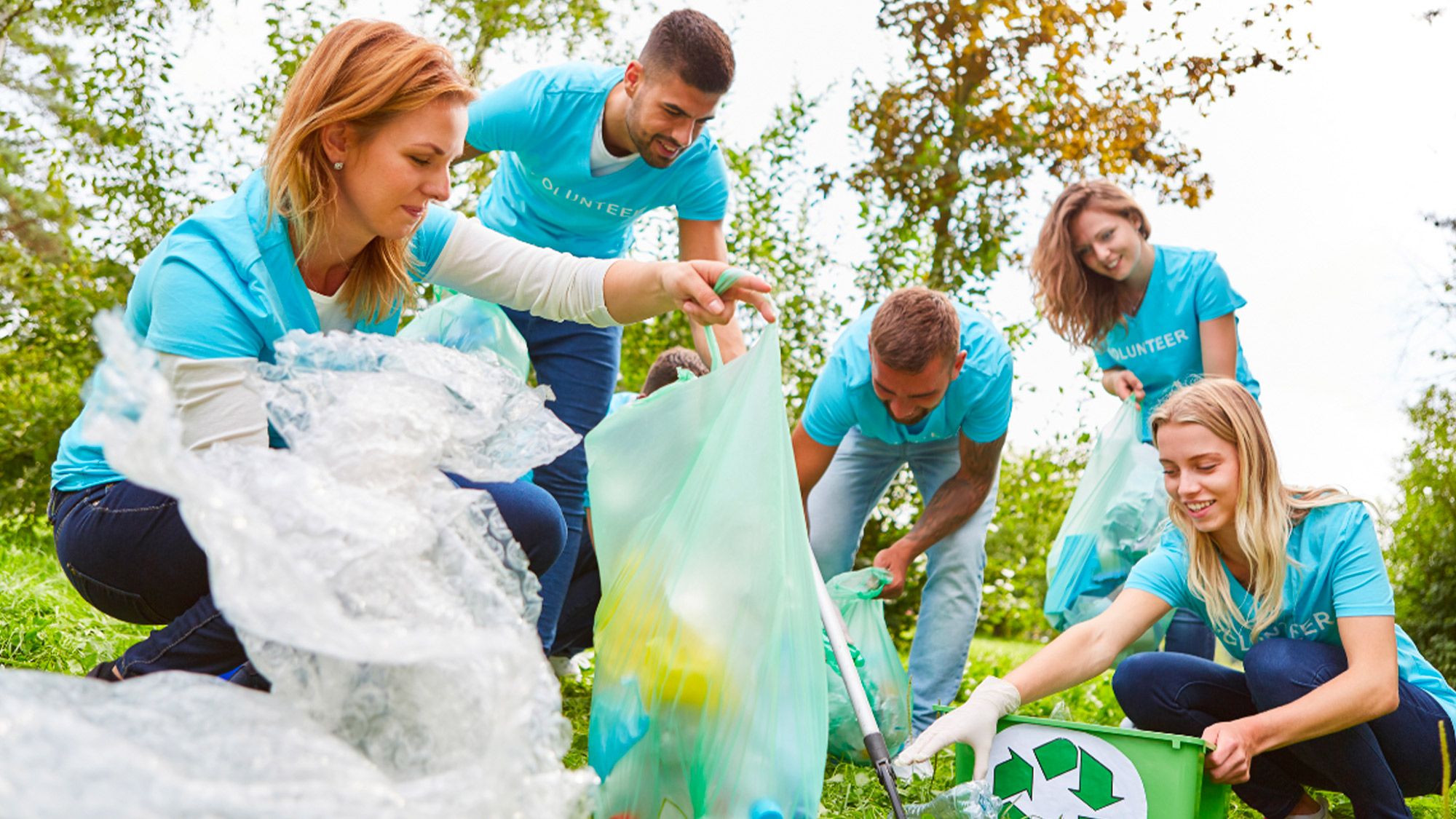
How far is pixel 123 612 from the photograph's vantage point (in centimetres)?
155

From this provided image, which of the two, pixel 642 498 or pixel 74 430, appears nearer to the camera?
pixel 74 430

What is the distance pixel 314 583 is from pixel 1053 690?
148 centimetres

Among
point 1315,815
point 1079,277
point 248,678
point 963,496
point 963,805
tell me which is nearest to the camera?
point 248,678

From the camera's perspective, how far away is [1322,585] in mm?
1988

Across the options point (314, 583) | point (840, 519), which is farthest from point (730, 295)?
point (840, 519)

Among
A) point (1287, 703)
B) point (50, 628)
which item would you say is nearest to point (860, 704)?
point (1287, 703)

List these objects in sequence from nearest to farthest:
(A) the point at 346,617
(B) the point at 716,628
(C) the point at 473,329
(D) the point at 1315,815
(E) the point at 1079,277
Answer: (A) the point at 346,617 → (B) the point at 716,628 → (D) the point at 1315,815 → (C) the point at 473,329 → (E) the point at 1079,277

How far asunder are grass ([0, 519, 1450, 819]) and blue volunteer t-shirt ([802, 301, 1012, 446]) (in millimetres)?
789

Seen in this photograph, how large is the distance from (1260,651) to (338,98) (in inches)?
68.5

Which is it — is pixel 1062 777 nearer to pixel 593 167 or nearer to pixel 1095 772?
pixel 1095 772

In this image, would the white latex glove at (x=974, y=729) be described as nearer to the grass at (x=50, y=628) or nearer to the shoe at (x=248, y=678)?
the shoe at (x=248, y=678)

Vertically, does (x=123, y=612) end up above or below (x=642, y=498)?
below

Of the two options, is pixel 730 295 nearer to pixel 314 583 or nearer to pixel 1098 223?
pixel 314 583

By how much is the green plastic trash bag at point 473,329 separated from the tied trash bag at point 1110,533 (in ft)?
4.89
